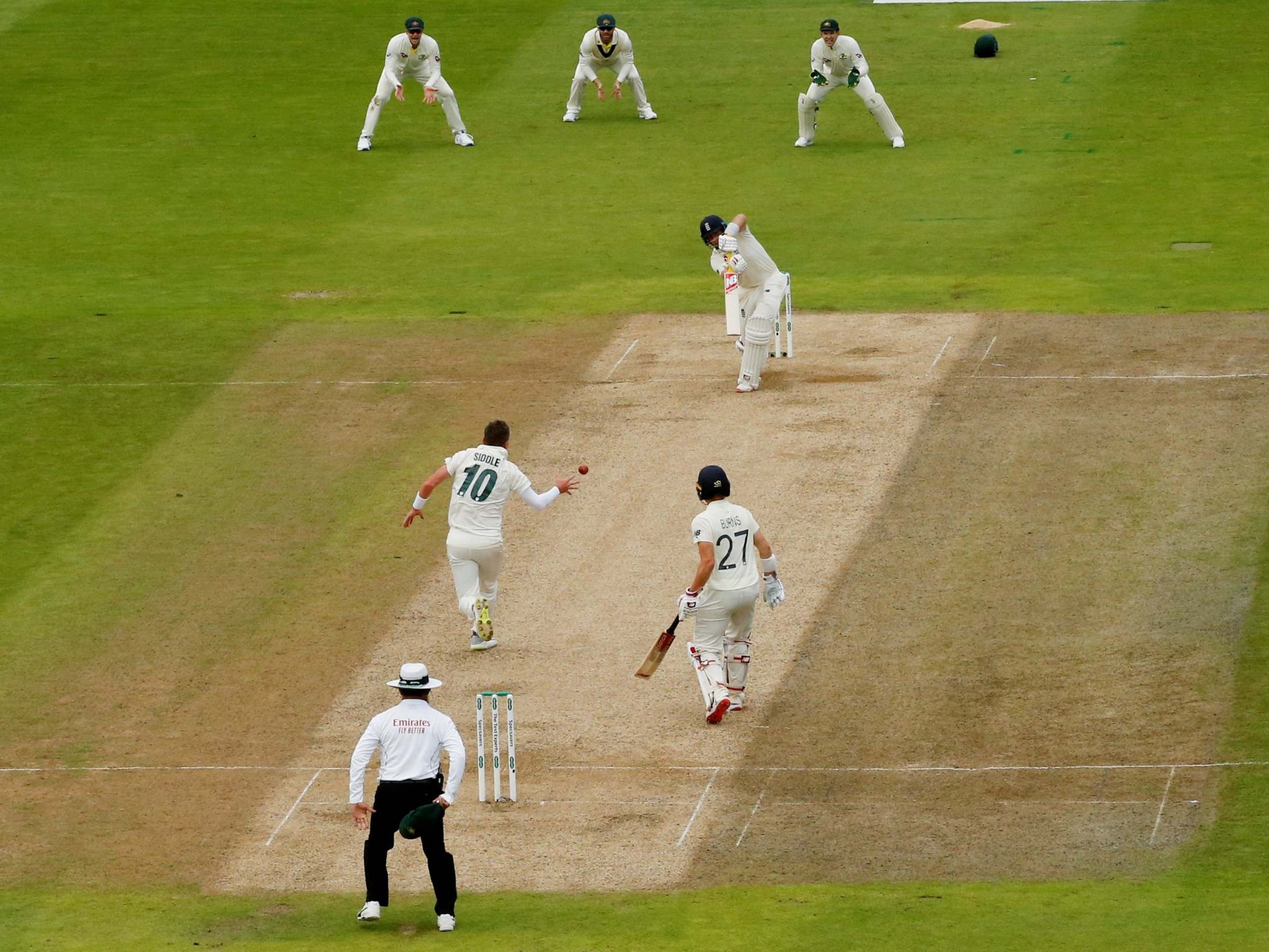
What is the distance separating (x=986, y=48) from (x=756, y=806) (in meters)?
26.2

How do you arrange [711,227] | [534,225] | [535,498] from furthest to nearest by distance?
[534,225] < [711,227] < [535,498]

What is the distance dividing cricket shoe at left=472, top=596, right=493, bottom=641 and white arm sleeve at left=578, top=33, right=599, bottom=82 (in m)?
19.3

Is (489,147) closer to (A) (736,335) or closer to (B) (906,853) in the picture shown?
(A) (736,335)

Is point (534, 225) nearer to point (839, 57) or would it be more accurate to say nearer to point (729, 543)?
point (839, 57)

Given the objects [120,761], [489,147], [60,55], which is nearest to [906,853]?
[120,761]

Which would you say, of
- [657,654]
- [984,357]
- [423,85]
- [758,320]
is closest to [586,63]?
[423,85]

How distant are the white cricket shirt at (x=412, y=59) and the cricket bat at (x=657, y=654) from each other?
19.9 metres

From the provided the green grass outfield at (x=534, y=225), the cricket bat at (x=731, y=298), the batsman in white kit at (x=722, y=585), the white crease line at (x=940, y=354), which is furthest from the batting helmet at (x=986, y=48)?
the batsman in white kit at (x=722, y=585)

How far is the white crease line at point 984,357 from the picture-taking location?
25.9m

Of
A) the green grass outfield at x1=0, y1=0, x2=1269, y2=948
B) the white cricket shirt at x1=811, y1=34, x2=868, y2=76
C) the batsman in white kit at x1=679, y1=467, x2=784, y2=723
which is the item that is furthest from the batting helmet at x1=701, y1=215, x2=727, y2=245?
the white cricket shirt at x1=811, y1=34, x2=868, y2=76

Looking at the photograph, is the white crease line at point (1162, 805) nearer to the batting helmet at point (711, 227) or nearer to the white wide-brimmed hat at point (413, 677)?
the white wide-brimmed hat at point (413, 677)

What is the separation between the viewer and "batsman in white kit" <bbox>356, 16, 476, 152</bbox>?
117 feet

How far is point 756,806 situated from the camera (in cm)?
1664

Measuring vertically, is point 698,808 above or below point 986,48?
above
